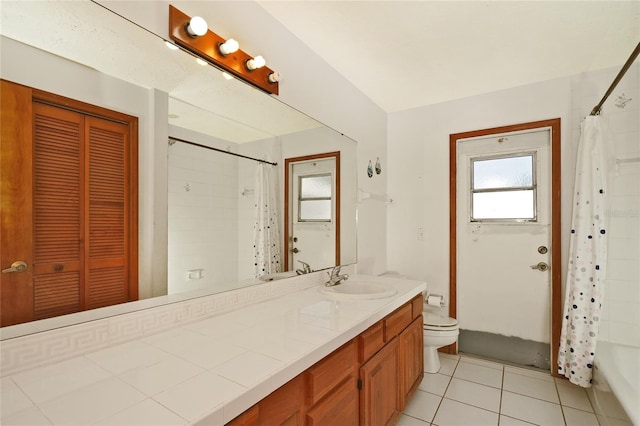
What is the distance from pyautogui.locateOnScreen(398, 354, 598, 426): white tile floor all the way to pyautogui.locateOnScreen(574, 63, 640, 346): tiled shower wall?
521mm

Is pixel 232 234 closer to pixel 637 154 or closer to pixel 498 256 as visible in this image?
pixel 498 256

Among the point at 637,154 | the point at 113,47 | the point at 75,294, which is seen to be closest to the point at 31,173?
the point at 75,294

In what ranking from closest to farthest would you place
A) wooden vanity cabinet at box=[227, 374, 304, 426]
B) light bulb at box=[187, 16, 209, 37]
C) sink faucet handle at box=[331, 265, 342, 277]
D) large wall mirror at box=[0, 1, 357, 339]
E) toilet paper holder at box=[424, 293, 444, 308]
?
1. wooden vanity cabinet at box=[227, 374, 304, 426]
2. large wall mirror at box=[0, 1, 357, 339]
3. light bulb at box=[187, 16, 209, 37]
4. sink faucet handle at box=[331, 265, 342, 277]
5. toilet paper holder at box=[424, 293, 444, 308]

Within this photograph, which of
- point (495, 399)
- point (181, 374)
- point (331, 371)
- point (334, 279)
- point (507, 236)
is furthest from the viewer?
point (507, 236)

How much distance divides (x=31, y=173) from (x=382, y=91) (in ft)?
8.06

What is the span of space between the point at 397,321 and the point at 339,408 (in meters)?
0.65

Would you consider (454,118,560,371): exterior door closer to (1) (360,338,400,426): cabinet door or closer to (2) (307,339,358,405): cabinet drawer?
(1) (360,338,400,426): cabinet door

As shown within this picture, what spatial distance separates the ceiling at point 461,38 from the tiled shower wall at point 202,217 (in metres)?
0.95

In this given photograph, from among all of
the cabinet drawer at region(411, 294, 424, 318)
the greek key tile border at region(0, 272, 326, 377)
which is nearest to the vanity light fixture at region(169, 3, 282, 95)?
the greek key tile border at region(0, 272, 326, 377)

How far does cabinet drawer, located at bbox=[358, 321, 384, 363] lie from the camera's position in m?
1.31

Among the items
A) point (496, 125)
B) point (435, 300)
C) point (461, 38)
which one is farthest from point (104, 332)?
point (496, 125)

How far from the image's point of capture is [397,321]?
168 centimetres

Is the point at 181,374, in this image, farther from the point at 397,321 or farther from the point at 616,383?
the point at 616,383

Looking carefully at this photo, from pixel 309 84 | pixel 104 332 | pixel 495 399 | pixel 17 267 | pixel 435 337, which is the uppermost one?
pixel 309 84
